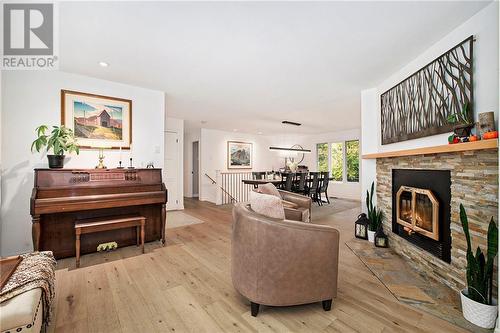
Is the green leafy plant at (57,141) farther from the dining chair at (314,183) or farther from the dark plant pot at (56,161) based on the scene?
the dining chair at (314,183)

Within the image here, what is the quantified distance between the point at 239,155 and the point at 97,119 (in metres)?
5.18

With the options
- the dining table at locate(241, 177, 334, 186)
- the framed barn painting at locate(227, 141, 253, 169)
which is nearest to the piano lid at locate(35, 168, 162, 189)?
the dining table at locate(241, 177, 334, 186)

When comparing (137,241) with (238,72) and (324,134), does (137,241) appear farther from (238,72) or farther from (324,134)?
(324,134)

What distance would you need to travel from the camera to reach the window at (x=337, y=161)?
7.77 meters

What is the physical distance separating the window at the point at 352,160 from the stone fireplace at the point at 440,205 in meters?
4.46

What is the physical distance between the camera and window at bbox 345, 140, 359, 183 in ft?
24.0

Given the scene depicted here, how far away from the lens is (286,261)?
1582mm

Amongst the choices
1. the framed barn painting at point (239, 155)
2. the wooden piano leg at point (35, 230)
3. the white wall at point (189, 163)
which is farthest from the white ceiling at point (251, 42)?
the white wall at point (189, 163)

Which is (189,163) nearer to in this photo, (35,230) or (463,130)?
(35,230)

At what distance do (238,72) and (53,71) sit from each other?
8.33 ft

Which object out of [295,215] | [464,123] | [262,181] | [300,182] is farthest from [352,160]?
[464,123]

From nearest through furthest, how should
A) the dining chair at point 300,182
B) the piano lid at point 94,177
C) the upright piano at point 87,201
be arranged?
the upright piano at point 87,201 < the piano lid at point 94,177 < the dining chair at point 300,182

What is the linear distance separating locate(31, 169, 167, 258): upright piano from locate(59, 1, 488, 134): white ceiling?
146cm

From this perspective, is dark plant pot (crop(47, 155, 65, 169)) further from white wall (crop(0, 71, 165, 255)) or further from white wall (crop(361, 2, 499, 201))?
white wall (crop(361, 2, 499, 201))
